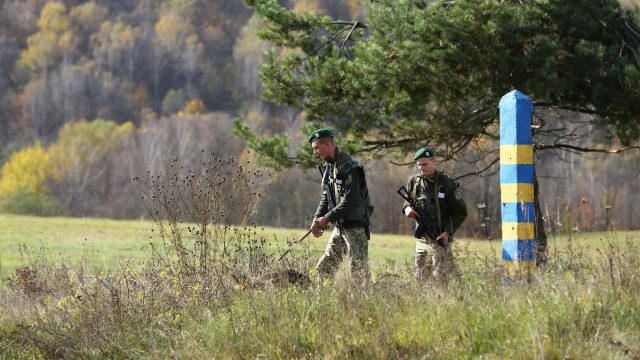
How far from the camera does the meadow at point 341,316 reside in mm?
6109

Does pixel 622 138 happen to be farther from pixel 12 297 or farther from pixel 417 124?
pixel 12 297

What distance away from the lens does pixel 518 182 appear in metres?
7.67

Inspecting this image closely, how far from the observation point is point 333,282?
25.2ft

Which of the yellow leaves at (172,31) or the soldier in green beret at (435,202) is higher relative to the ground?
the yellow leaves at (172,31)

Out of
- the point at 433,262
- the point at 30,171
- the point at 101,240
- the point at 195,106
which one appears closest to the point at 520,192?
the point at 433,262

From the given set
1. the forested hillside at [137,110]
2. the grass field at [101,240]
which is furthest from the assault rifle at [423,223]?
the forested hillside at [137,110]

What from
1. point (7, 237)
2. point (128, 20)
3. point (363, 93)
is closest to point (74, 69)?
point (128, 20)

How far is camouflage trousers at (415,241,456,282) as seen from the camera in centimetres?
783

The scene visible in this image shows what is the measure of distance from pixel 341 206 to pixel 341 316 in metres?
2.41

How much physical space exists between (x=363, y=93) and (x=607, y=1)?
166 inches

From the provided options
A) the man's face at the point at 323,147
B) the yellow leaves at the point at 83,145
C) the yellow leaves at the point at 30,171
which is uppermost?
the yellow leaves at the point at 83,145

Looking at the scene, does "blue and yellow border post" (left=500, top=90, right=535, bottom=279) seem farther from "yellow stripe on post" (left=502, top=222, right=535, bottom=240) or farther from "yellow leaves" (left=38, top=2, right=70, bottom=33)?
→ "yellow leaves" (left=38, top=2, right=70, bottom=33)

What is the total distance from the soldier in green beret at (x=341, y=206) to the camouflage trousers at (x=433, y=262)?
1.91 feet

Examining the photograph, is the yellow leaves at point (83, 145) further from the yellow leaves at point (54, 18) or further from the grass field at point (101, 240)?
the yellow leaves at point (54, 18)
